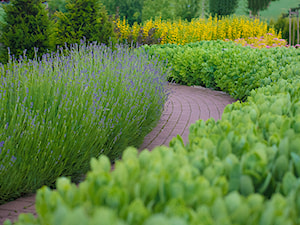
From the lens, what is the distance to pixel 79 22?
7773mm

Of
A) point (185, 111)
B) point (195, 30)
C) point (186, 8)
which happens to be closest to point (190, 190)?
point (185, 111)

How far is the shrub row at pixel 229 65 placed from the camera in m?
6.57

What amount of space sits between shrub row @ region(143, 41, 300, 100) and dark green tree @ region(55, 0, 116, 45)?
1.81 metres

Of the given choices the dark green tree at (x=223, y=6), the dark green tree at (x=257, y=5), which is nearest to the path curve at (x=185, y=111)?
the dark green tree at (x=223, y=6)

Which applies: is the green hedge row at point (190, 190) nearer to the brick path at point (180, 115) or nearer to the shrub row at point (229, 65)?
the brick path at point (180, 115)

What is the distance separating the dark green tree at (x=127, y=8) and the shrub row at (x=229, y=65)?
1992 centimetres

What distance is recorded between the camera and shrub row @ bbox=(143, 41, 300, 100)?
6.57m

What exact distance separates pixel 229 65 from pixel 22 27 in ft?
14.9

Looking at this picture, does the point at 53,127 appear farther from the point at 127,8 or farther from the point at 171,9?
the point at 127,8

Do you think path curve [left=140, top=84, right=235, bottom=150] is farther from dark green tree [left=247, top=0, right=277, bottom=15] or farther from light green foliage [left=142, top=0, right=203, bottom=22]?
dark green tree [left=247, top=0, right=277, bottom=15]

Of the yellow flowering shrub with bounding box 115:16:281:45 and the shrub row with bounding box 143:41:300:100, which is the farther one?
the yellow flowering shrub with bounding box 115:16:281:45

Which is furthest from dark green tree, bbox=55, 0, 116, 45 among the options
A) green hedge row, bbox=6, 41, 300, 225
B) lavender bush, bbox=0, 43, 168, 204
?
green hedge row, bbox=6, 41, 300, 225

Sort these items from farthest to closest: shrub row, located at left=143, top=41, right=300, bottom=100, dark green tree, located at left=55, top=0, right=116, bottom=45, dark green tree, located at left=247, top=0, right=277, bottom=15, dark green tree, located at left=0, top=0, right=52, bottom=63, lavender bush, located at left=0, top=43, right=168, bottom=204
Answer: dark green tree, located at left=247, top=0, right=277, bottom=15 → dark green tree, located at left=55, top=0, right=116, bottom=45 → shrub row, located at left=143, top=41, right=300, bottom=100 → dark green tree, located at left=0, top=0, right=52, bottom=63 → lavender bush, located at left=0, top=43, right=168, bottom=204

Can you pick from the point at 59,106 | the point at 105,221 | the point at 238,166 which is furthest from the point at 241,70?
the point at 105,221
